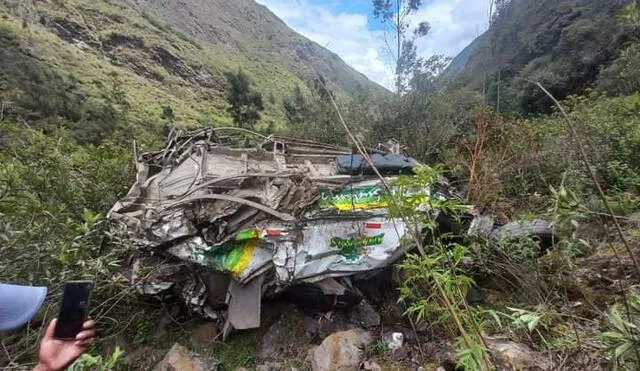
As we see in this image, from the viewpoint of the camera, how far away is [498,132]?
19.6 feet

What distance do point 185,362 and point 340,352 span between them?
1330 mm

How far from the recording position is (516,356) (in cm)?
225

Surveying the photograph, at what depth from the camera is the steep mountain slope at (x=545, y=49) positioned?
1747 cm

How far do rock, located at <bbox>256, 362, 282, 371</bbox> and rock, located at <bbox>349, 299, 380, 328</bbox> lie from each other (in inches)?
31.1

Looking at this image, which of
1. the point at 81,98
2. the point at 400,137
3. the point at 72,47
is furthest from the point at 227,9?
the point at 400,137

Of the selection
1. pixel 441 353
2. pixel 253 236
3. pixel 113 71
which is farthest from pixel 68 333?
pixel 113 71

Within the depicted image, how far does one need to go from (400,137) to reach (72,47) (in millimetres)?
39696

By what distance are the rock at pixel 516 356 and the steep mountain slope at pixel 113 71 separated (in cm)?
614

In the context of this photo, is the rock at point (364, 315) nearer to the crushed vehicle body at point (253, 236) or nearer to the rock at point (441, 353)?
the crushed vehicle body at point (253, 236)

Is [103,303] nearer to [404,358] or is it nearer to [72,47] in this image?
[404,358]

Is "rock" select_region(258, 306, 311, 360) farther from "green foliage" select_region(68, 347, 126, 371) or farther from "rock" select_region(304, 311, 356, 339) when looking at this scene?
"green foliage" select_region(68, 347, 126, 371)

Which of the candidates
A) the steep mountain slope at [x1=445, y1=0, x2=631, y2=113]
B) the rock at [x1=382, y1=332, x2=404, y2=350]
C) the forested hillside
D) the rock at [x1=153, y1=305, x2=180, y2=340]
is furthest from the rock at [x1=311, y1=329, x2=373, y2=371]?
the steep mountain slope at [x1=445, y1=0, x2=631, y2=113]

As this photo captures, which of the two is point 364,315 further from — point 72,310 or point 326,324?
point 72,310

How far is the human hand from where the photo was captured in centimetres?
133
